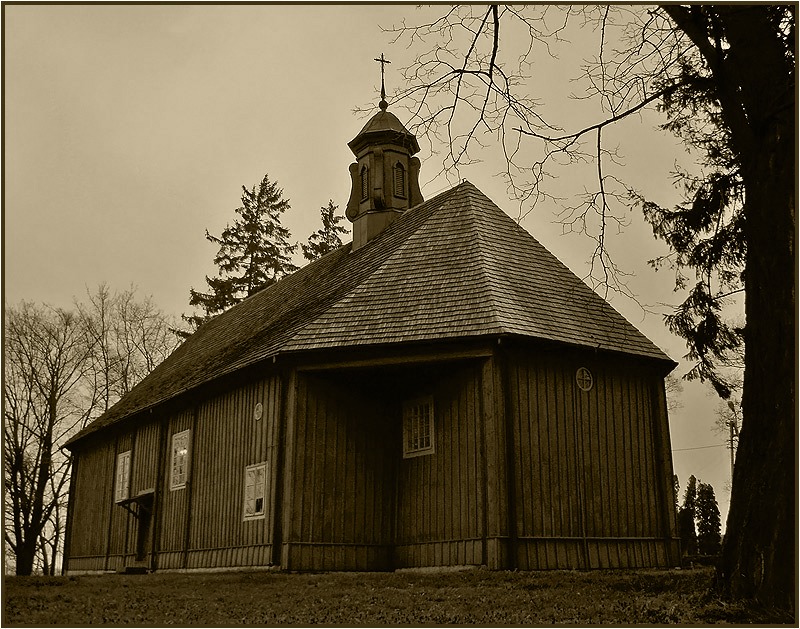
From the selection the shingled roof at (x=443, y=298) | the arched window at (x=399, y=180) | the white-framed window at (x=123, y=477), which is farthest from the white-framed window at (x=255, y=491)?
the arched window at (x=399, y=180)

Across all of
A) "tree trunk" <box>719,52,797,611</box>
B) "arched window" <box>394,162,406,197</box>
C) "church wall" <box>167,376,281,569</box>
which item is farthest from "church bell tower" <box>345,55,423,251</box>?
"tree trunk" <box>719,52,797,611</box>

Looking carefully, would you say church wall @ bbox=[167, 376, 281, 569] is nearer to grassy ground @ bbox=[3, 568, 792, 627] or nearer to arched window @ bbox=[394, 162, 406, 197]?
grassy ground @ bbox=[3, 568, 792, 627]

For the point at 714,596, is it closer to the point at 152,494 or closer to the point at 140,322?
the point at 152,494

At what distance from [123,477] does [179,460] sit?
410 centimetres

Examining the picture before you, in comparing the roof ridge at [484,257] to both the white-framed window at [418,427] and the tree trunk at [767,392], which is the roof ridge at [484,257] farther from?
the tree trunk at [767,392]

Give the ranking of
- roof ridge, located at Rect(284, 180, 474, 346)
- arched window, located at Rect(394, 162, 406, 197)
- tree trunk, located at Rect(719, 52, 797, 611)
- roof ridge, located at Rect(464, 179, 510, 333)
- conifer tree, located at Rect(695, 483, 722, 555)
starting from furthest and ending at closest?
conifer tree, located at Rect(695, 483, 722, 555) < arched window, located at Rect(394, 162, 406, 197) < roof ridge, located at Rect(284, 180, 474, 346) < roof ridge, located at Rect(464, 179, 510, 333) < tree trunk, located at Rect(719, 52, 797, 611)

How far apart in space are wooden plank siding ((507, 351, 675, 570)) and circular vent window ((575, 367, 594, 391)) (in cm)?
9

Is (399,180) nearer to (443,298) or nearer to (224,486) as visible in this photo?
(443,298)

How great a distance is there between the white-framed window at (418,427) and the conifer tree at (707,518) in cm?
1998

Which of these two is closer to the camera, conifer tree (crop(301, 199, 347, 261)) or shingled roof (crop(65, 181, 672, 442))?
shingled roof (crop(65, 181, 672, 442))

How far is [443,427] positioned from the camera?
15797mm

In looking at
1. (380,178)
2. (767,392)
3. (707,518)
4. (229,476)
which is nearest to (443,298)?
(229,476)

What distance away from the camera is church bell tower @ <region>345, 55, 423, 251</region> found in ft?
75.7

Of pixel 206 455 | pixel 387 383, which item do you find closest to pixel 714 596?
pixel 387 383
